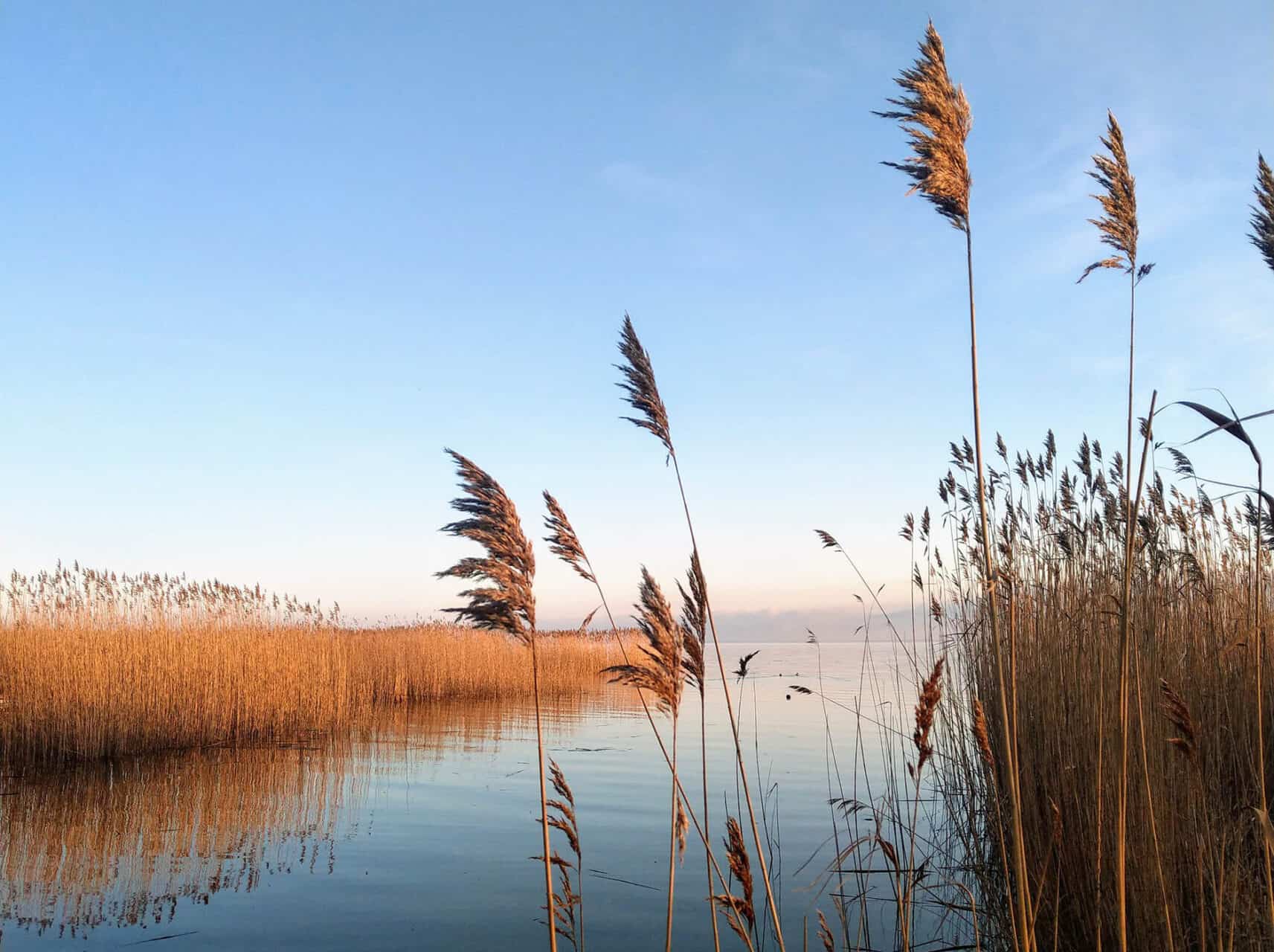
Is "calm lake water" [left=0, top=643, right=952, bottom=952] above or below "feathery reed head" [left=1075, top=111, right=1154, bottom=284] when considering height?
below

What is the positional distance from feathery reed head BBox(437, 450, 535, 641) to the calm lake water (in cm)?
295

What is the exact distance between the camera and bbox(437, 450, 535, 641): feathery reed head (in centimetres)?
252

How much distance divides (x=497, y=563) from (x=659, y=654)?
56 centimetres

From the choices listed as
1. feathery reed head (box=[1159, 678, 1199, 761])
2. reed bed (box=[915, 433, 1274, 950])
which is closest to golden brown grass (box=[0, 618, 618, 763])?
reed bed (box=[915, 433, 1274, 950])

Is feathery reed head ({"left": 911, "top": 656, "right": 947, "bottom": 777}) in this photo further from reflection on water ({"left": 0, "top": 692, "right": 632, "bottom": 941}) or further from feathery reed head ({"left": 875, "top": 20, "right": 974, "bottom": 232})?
reflection on water ({"left": 0, "top": 692, "right": 632, "bottom": 941})

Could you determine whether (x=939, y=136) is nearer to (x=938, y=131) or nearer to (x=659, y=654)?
(x=938, y=131)

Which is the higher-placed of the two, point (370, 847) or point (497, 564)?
point (497, 564)

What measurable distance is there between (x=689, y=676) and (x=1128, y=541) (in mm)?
1191

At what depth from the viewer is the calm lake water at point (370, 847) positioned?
527 centimetres

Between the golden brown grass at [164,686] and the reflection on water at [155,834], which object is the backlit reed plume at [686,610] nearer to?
the reflection on water at [155,834]

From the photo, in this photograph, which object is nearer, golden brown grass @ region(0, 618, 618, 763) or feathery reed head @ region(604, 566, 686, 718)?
feathery reed head @ region(604, 566, 686, 718)

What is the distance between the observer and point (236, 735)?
12328mm

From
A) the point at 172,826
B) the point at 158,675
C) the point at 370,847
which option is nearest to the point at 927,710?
the point at 370,847

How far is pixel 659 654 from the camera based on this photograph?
2430 mm
